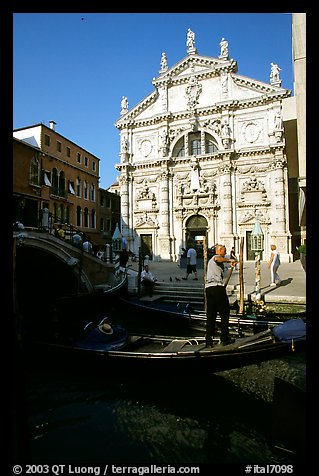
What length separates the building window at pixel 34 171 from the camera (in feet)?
55.7

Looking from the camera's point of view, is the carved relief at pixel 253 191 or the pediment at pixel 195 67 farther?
the pediment at pixel 195 67

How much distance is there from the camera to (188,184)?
2194cm

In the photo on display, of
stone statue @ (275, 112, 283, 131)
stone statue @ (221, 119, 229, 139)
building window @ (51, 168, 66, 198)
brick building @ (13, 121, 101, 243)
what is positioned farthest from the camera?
stone statue @ (221, 119, 229, 139)

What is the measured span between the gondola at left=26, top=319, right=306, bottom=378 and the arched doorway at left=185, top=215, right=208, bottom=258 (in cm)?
1639

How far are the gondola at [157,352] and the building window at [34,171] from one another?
1383cm

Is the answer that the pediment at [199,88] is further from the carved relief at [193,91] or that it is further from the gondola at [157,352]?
the gondola at [157,352]

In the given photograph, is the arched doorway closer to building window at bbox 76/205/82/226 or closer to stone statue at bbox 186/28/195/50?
building window at bbox 76/205/82/226

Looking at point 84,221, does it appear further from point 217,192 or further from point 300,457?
point 300,457

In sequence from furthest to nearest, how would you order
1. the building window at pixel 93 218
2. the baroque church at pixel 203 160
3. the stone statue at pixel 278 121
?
the building window at pixel 93 218, the baroque church at pixel 203 160, the stone statue at pixel 278 121

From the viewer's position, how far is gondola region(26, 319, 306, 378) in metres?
4.04

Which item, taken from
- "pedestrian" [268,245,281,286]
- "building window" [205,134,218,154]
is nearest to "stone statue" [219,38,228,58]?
"building window" [205,134,218,154]

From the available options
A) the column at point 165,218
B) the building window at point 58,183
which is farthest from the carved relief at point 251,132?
the building window at point 58,183

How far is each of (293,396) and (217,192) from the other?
19.2 metres

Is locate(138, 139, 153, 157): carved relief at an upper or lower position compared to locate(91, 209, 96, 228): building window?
upper
